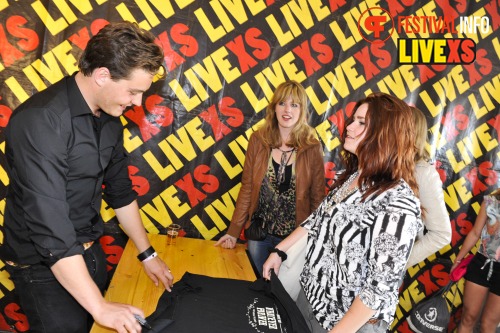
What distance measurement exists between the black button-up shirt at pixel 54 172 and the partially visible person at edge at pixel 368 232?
0.87 metres

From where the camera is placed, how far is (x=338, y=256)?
1621 millimetres

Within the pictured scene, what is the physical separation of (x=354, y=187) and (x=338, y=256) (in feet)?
0.92

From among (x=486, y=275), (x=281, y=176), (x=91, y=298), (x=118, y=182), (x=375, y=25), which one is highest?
(x=118, y=182)

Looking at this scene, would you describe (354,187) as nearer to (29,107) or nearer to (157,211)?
(29,107)

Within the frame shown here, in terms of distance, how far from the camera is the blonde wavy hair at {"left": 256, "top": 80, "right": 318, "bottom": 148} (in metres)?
3.09

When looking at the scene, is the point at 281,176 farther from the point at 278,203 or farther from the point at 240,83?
A: the point at 240,83

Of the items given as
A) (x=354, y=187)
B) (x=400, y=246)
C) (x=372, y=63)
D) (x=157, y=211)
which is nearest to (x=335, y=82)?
(x=372, y=63)

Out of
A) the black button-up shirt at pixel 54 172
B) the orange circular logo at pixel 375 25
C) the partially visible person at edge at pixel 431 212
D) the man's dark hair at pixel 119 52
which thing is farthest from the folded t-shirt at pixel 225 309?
the orange circular logo at pixel 375 25

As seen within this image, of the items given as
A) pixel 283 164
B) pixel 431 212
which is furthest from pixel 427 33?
pixel 431 212

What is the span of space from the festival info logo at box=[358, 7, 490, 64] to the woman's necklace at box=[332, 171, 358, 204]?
2.13m

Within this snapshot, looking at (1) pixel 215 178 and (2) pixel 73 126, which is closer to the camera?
(2) pixel 73 126

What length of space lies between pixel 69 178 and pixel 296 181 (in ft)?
5.65

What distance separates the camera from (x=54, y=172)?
1.40m

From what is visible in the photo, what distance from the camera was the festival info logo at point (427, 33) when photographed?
3633 mm
